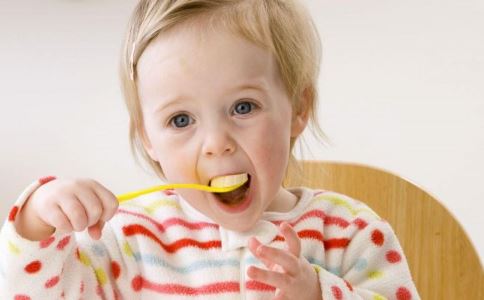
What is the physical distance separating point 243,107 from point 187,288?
7.5 inches

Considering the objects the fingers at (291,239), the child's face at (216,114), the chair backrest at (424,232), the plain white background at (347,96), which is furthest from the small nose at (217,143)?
the plain white background at (347,96)

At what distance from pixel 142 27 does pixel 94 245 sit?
0.73 feet

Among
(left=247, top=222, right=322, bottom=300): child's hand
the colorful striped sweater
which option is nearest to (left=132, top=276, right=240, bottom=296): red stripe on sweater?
the colorful striped sweater

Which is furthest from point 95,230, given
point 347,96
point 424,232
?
point 347,96

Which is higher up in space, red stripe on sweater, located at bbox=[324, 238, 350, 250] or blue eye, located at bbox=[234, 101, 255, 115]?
blue eye, located at bbox=[234, 101, 255, 115]

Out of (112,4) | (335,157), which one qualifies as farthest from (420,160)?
(112,4)

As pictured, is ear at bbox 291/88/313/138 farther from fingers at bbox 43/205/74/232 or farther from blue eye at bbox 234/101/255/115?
fingers at bbox 43/205/74/232

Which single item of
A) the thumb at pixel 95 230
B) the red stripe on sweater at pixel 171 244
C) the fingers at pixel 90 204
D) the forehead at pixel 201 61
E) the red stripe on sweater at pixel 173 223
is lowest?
the red stripe on sweater at pixel 171 244

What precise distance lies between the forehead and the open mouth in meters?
0.10

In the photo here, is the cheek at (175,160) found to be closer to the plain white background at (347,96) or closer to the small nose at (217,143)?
the small nose at (217,143)

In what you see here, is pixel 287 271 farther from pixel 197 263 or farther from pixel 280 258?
pixel 197 263

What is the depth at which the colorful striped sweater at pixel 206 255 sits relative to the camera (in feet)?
2.46

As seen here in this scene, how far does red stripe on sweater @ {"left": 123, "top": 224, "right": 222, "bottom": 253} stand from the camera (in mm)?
779

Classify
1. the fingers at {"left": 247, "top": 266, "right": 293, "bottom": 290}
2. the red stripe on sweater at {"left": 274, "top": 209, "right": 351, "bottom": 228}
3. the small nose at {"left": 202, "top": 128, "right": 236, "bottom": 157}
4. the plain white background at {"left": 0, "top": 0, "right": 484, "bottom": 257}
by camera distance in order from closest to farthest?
the fingers at {"left": 247, "top": 266, "right": 293, "bottom": 290}
the small nose at {"left": 202, "top": 128, "right": 236, "bottom": 157}
the red stripe on sweater at {"left": 274, "top": 209, "right": 351, "bottom": 228}
the plain white background at {"left": 0, "top": 0, "right": 484, "bottom": 257}
